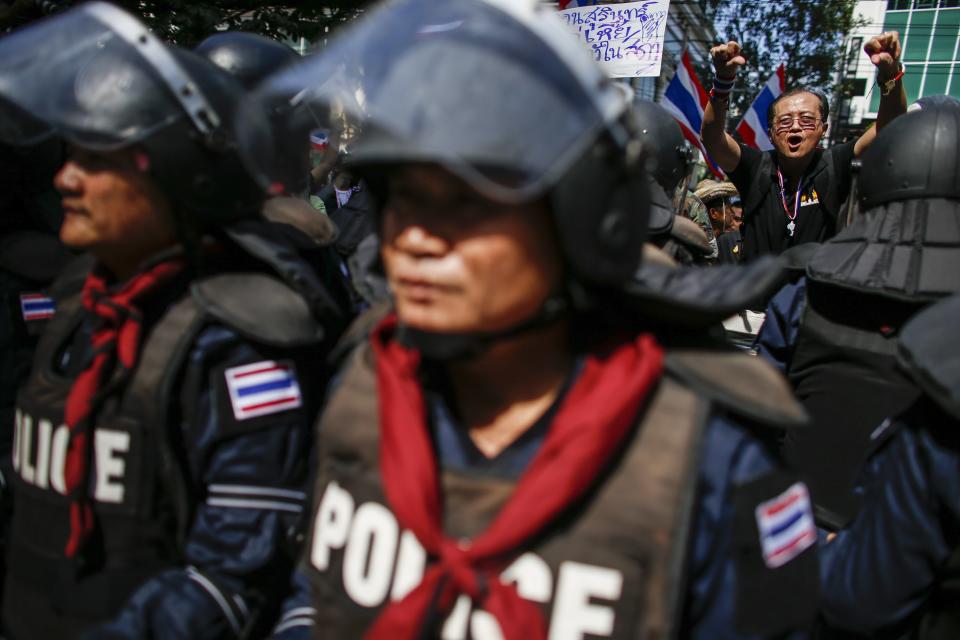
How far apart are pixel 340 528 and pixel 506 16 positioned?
3.37ft

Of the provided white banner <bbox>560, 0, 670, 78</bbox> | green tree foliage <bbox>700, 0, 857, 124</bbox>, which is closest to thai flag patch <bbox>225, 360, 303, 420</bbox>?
white banner <bbox>560, 0, 670, 78</bbox>

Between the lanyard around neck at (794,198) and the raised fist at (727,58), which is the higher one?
the raised fist at (727,58)

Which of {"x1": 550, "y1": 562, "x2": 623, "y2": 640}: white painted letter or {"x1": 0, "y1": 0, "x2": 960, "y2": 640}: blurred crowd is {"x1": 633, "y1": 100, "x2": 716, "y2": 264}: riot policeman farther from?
{"x1": 550, "y1": 562, "x2": 623, "y2": 640}: white painted letter

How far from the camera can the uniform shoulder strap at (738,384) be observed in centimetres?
123

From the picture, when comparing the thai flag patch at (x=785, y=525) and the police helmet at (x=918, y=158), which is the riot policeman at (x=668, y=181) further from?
the thai flag patch at (x=785, y=525)

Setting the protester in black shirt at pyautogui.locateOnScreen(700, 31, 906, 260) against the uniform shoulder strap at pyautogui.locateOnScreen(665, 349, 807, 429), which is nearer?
the uniform shoulder strap at pyautogui.locateOnScreen(665, 349, 807, 429)

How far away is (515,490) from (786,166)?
3.98 m

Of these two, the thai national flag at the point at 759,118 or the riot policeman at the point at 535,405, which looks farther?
the thai national flag at the point at 759,118

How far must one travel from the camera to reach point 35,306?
8.41 feet

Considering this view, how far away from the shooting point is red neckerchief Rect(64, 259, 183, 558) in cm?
171

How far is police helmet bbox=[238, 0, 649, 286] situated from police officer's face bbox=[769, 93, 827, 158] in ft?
11.8

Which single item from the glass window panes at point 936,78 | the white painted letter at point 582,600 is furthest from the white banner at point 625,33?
the glass window panes at point 936,78

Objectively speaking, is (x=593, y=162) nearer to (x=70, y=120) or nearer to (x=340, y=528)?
(x=340, y=528)

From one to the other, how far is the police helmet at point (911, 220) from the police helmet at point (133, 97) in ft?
6.90
